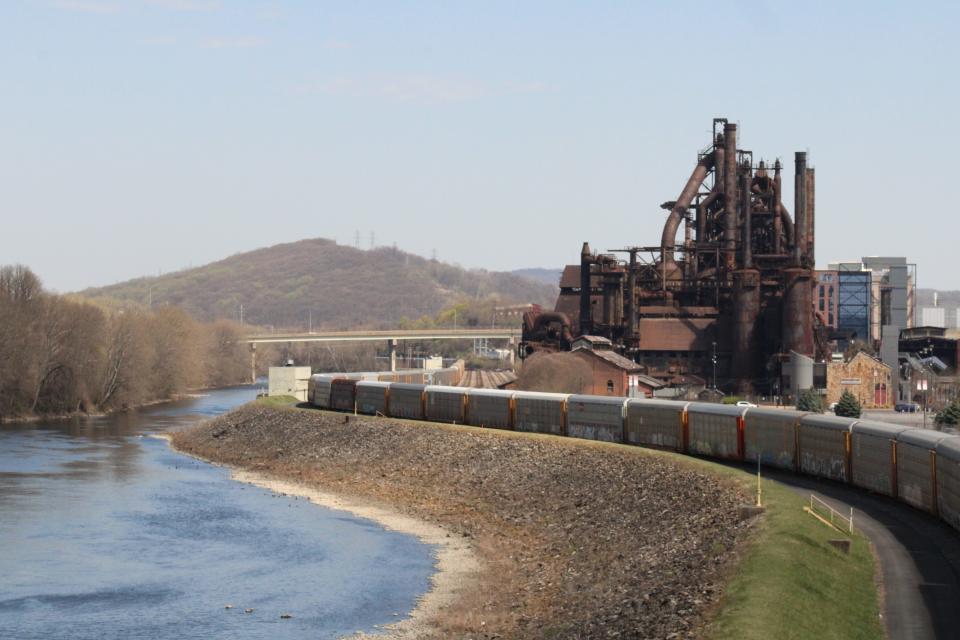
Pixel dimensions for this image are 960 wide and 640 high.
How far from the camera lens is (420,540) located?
57344 mm

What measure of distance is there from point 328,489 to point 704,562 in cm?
4166

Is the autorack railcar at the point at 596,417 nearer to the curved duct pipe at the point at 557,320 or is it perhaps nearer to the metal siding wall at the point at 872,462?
the metal siding wall at the point at 872,462

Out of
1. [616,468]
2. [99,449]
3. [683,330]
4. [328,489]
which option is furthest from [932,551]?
[683,330]

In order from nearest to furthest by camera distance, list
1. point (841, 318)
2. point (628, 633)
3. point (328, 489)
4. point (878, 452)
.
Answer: point (628, 633)
point (878, 452)
point (328, 489)
point (841, 318)

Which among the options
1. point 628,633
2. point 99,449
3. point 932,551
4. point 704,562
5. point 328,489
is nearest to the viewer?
point 628,633

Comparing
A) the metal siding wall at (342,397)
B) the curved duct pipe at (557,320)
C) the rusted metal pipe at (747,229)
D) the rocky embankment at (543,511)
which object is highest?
the rusted metal pipe at (747,229)

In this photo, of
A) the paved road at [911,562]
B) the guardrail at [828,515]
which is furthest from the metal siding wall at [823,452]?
the guardrail at [828,515]

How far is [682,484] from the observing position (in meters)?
53.7

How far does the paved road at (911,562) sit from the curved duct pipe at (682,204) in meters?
96.8

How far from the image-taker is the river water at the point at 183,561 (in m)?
41.7

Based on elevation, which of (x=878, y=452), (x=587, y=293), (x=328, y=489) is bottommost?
(x=328, y=489)

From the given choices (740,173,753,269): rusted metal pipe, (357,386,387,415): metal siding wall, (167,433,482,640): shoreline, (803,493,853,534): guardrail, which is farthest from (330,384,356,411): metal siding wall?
(803,493,853,534): guardrail

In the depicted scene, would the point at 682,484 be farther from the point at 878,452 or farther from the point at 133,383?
the point at 133,383

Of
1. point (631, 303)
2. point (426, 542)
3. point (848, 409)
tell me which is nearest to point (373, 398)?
point (848, 409)
